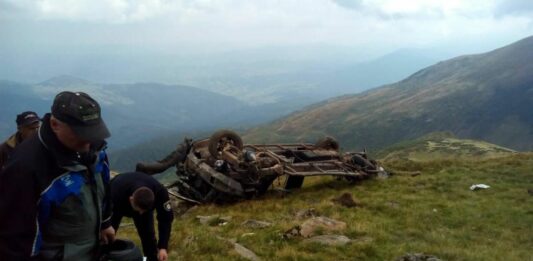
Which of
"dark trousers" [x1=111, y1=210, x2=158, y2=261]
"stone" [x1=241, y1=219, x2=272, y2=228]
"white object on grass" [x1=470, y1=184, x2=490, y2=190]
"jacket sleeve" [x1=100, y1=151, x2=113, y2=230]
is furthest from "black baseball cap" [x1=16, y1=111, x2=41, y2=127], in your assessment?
"white object on grass" [x1=470, y1=184, x2=490, y2=190]

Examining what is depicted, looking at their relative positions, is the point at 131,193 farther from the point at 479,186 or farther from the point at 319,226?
the point at 479,186

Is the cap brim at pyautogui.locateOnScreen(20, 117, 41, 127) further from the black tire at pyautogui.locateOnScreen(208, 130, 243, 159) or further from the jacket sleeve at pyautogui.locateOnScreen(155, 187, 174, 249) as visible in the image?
the black tire at pyautogui.locateOnScreen(208, 130, 243, 159)

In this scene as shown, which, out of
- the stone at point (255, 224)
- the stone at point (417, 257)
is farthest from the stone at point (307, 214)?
the stone at point (417, 257)

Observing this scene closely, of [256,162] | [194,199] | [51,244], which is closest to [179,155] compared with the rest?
[194,199]

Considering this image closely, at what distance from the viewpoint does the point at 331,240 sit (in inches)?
523

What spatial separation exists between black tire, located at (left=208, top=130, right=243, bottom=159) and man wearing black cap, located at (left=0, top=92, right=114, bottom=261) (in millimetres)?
18572

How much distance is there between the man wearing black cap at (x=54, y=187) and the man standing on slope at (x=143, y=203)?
2.85 meters

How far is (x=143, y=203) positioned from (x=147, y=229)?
865mm

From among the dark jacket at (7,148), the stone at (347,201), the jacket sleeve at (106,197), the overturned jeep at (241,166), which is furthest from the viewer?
the overturned jeep at (241,166)

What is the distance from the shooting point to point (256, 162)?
22578 millimetres

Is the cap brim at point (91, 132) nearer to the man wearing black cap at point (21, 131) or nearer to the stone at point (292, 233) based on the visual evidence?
the man wearing black cap at point (21, 131)

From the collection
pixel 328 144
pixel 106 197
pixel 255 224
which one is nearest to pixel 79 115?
pixel 106 197

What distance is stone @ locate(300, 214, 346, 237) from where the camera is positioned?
13.8 metres

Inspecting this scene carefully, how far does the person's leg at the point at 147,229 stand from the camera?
8.95 meters
